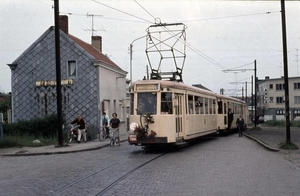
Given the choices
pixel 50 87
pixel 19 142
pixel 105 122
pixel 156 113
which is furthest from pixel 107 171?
pixel 50 87

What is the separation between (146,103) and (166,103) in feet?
2.75

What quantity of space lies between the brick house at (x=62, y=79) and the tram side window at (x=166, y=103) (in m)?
13.5

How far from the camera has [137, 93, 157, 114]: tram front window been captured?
1862 centimetres

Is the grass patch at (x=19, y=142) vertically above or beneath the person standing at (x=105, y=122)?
beneath

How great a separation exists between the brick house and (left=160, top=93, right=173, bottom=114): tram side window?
13.5 m

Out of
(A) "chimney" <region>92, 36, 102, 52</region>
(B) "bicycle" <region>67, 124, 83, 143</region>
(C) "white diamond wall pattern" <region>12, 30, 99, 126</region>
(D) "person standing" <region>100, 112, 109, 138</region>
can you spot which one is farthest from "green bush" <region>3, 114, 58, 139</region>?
(A) "chimney" <region>92, 36, 102, 52</region>

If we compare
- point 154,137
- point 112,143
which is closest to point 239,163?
point 154,137

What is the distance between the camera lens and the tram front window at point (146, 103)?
18625mm

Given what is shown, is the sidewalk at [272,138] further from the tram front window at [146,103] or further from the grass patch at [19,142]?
the grass patch at [19,142]

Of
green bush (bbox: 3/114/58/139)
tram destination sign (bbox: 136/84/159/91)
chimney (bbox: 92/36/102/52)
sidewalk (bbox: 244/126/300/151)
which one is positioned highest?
chimney (bbox: 92/36/102/52)

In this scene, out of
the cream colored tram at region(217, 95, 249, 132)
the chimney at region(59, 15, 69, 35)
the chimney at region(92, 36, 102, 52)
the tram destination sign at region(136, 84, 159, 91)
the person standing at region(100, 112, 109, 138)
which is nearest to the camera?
the tram destination sign at region(136, 84, 159, 91)

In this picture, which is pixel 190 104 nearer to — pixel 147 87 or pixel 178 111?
pixel 178 111

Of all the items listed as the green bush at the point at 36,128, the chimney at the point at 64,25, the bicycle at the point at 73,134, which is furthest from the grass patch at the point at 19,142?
the chimney at the point at 64,25

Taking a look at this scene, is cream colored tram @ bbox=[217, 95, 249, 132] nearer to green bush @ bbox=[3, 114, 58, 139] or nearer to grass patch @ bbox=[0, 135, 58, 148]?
green bush @ bbox=[3, 114, 58, 139]
